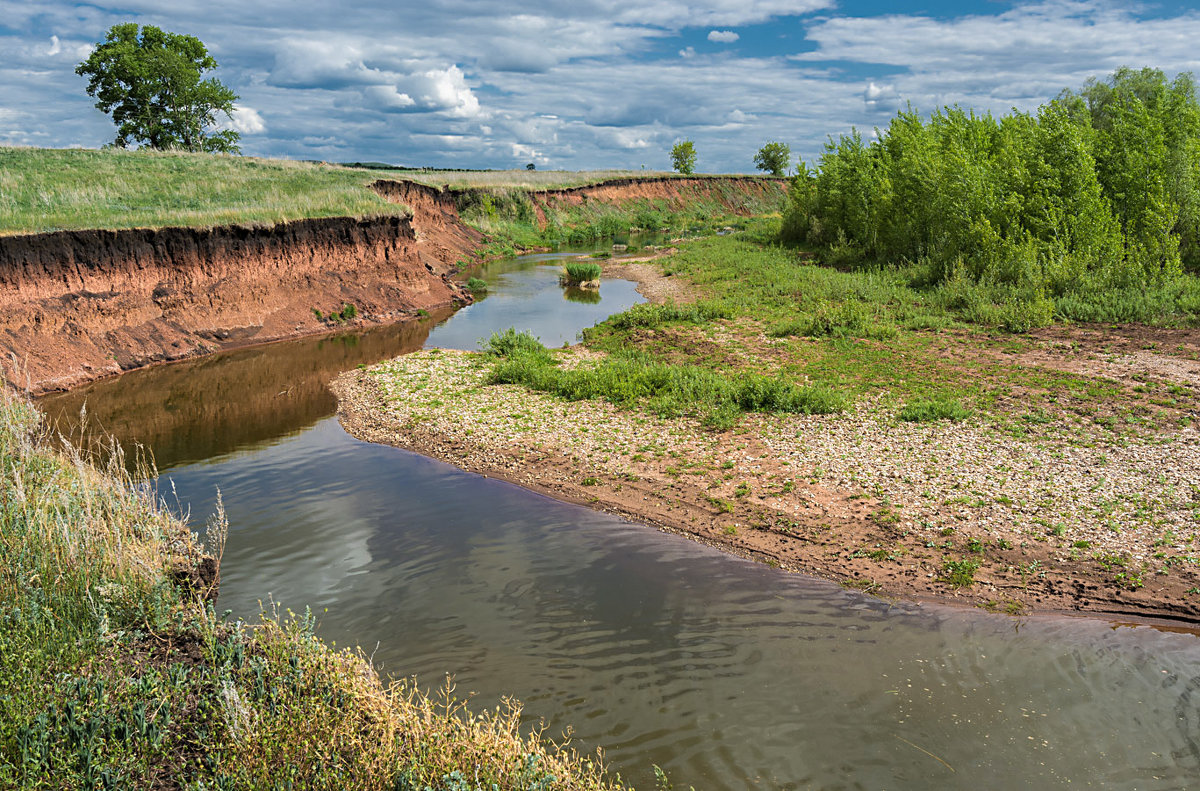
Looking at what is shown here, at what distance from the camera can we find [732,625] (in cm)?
818

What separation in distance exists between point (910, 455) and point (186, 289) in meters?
22.1

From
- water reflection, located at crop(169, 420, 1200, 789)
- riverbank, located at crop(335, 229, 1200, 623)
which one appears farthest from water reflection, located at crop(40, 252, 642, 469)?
water reflection, located at crop(169, 420, 1200, 789)

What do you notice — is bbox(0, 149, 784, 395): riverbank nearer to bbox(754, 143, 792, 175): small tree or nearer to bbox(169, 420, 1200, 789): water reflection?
bbox(169, 420, 1200, 789): water reflection

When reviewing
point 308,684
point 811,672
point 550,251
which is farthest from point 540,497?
point 550,251

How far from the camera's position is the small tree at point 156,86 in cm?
5481

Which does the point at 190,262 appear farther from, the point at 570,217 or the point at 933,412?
the point at 570,217

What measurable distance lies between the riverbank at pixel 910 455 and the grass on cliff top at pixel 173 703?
17.1 ft

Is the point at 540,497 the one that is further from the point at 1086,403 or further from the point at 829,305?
the point at 829,305

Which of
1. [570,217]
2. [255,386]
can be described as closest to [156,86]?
[570,217]

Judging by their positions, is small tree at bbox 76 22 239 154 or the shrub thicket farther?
small tree at bbox 76 22 239 154

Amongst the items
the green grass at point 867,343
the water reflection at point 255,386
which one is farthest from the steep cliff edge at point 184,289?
the green grass at point 867,343

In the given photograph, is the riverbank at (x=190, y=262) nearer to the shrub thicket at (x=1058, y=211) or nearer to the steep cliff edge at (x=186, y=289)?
the steep cliff edge at (x=186, y=289)

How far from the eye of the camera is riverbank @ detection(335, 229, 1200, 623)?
8930 millimetres

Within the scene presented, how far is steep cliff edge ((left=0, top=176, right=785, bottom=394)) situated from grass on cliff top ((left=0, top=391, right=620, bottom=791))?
30.7 ft
